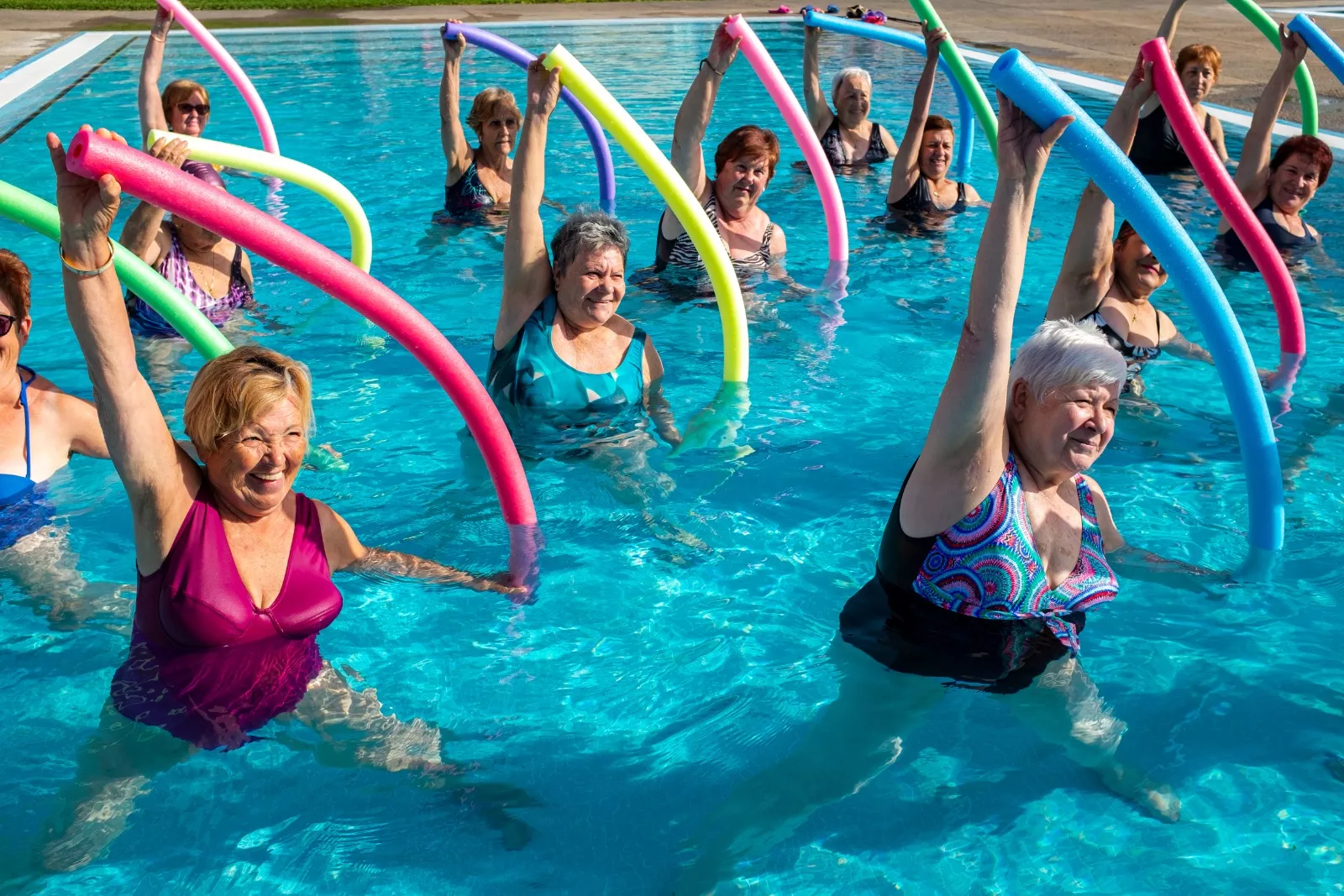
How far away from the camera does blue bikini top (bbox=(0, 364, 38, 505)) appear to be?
4.55 m

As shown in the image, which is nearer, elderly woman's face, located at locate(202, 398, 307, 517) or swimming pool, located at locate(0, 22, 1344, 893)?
elderly woman's face, located at locate(202, 398, 307, 517)

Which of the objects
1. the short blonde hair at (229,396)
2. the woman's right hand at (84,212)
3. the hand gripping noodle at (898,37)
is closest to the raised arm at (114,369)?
the woman's right hand at (84,212)

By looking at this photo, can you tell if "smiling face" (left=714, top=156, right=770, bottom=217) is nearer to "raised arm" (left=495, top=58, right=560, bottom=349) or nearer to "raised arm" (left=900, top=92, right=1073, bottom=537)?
"raised arm" (left=495, top=58, right=560, bottom=349)

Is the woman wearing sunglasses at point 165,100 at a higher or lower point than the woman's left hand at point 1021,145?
lower

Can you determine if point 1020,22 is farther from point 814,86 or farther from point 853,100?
point 814,86

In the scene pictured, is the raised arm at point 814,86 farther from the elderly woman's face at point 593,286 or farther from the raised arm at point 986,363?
the raised arm at point 986,363

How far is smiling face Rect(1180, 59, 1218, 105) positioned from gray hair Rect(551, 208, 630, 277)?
773cm

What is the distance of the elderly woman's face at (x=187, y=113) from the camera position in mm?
9195

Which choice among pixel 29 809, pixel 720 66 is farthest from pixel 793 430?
pixel 29 809

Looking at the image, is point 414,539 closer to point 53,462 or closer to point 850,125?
point 53,462

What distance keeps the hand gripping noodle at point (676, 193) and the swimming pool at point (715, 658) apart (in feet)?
1.75

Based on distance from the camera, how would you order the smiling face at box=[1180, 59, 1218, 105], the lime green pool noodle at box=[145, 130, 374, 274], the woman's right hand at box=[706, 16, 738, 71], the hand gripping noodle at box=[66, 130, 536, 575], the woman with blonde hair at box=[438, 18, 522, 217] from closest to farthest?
1. the hand gripping noodle at box=[66, 130, 536, 575]
2. the lime green pool noodle at box=[145, 130, 374, 274]
3. the woman's right hand at box=[706, 16, 738, 71]
4. the woman with blonde hair at box=[438, 18, 522, 217]
5. the smiling face at box=[1180, 59, 1218, 105]

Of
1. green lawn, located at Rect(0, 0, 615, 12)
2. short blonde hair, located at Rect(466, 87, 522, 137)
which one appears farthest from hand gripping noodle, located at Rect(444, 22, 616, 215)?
green lawn, located at Rect(0, 0, 615, 12)

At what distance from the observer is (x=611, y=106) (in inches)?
227
